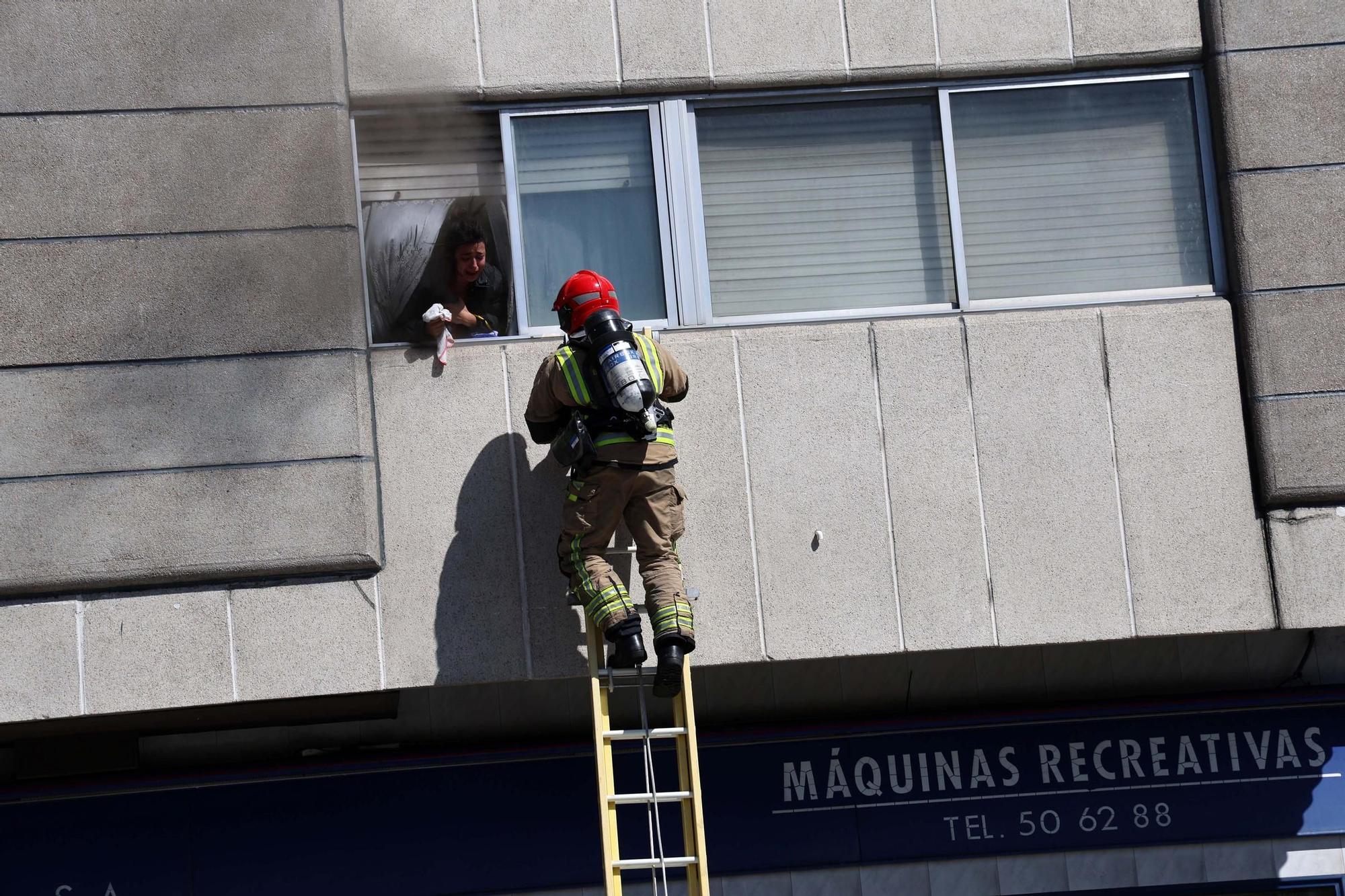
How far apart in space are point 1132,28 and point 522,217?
3.46 meters

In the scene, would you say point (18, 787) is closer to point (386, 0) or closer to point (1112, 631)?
point (386, 0)

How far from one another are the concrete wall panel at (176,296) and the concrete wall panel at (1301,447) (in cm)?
473

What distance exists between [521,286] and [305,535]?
1705mm

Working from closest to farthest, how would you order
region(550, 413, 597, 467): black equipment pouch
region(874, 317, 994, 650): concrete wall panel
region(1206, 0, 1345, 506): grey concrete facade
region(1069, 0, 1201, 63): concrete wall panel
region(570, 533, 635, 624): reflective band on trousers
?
region(570, 533, 635, 624): reflective band on trousers, region(550, 413, 597, 467): black equipment pouch, region(874, 317, 994, 650): concrete wall panel, region(1206, 0, 1345, 506): grey concrete facade, region(1069, 0, 1201, 63): concrete wall panel

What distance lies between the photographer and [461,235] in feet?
23.8

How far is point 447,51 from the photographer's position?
23.4ft

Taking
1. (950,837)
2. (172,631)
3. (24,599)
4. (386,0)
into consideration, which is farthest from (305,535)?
(950,837)

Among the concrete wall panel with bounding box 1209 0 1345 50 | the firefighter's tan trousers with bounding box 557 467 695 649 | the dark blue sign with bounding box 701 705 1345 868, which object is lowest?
the dark blue sign with bounding box 701 705 1345 868

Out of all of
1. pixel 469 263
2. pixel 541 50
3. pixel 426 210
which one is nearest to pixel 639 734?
pixel 469 263

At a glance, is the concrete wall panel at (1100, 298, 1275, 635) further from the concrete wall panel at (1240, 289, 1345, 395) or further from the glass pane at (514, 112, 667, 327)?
the glass pane at (514, 112, 667, 327)

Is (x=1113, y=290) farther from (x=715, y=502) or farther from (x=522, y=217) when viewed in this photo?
(x=522, y=217)

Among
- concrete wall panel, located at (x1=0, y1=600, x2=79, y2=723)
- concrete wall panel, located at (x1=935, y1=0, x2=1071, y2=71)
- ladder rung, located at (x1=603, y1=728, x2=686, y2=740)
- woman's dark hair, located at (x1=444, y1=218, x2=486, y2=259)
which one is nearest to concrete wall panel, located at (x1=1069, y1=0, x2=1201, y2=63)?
concrete wall panel, located at (x1=935, y1=0, x2=1071, y2=71)

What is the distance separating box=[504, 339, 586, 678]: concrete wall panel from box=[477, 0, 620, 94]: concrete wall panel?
4.84ft

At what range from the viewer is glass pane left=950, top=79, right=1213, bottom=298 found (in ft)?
24.6
